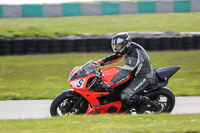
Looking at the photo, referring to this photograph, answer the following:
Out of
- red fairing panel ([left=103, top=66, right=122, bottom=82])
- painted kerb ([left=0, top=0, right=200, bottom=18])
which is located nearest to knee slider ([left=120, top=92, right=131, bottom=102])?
red fairing panel ([left=103, top=66, right=122, bottom=82])

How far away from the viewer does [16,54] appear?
16.8 meters

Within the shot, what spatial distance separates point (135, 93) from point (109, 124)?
4.20 ft

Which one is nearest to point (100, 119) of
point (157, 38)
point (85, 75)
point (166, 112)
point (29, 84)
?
point (85, 75)

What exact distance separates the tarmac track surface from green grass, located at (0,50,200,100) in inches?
24.8

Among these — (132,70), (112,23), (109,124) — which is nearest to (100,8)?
(112,23)

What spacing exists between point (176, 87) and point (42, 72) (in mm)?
4847

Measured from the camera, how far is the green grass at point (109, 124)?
5469 millimetres

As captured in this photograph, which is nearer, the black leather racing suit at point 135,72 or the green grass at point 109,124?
the green grass at point 109,124

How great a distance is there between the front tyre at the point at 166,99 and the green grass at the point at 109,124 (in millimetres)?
612

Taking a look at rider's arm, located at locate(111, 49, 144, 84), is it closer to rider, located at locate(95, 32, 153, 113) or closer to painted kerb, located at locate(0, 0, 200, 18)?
rider, located at locate(95, 32, 153, 113)

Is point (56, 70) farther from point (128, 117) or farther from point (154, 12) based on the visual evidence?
point (154, 12)

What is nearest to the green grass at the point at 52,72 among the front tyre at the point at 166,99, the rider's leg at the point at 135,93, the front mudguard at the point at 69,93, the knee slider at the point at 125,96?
the front tyre at the point at 166,99

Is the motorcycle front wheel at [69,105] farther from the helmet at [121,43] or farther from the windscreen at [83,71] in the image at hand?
the helmet at [121,43]

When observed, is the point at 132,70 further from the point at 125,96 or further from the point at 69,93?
the point at 69,93
